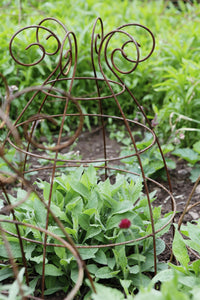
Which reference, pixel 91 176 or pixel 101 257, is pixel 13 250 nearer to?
pixel 101 257

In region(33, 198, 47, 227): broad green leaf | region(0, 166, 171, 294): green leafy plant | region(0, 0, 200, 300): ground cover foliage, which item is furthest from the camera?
region(33, 198, 47, 227): broad green leaf

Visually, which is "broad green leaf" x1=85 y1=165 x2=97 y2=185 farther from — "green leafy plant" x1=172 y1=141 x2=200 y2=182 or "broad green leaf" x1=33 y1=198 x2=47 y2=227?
"green leafy plant" x1=172 y1=141 x2=200 y2=182

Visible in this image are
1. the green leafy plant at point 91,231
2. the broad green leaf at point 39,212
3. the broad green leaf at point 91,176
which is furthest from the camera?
the broad green leaf at point 91,176

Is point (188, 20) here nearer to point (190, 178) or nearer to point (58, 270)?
point (190, 178)

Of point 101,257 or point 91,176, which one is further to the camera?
point 91,176

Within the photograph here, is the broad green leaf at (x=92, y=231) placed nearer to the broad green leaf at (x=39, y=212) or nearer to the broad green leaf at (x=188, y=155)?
the broad green leaf at (x=39, y=212)

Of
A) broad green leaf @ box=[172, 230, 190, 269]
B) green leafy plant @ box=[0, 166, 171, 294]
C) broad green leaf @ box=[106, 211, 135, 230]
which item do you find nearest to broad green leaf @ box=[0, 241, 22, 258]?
green leafy plant @ box=[0, 166, 171, 294]

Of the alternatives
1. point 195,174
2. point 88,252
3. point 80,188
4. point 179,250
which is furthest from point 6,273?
point 195,174

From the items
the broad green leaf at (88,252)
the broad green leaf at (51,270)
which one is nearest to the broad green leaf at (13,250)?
the broad green leaf at (51,270)

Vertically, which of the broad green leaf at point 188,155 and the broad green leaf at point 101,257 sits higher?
the broad green leaf at point 101,257

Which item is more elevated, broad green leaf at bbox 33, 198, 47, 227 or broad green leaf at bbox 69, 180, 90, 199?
broad green leaf at bbox 69, 180, 90, 199

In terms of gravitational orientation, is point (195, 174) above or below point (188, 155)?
below

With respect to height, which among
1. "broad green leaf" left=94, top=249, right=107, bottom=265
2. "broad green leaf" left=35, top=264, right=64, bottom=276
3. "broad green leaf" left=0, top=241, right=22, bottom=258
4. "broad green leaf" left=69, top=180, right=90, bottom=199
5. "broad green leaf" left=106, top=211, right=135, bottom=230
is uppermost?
"broad green leaf" left=69, top=180, right=90, bottom=199

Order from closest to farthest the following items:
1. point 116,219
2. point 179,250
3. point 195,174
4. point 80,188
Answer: point 179,250
point 116,219
point 80,188
point 195,174
